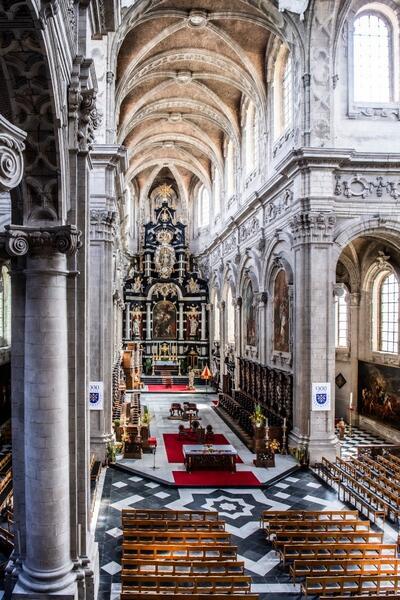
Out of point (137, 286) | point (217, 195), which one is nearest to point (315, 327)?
point (217, 195)

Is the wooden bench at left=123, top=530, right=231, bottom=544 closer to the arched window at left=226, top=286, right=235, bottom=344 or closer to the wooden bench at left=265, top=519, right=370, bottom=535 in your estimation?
the wooden bench at left=265, top=519, right=370, bottom=535

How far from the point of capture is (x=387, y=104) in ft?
56.1

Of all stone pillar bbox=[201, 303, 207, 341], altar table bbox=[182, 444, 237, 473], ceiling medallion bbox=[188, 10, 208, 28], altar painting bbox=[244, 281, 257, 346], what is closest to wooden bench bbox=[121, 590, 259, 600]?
altar table bbox=[182, 444, 237, 473]

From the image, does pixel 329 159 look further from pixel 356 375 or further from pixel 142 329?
pixel 142 329

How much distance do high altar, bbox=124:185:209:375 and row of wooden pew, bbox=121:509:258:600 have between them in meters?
28.1

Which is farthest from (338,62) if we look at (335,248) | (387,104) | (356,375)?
(356,375)

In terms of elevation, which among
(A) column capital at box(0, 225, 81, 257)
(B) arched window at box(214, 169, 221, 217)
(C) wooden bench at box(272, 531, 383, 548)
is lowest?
(C) wooden bench at box(272, 531, 383, 548)

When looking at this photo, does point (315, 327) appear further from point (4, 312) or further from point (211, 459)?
point (4, 312)

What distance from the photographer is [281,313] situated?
19.3 meters

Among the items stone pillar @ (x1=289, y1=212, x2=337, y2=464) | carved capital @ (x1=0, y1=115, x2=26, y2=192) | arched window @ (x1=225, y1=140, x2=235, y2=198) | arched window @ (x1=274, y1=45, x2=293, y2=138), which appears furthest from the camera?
arched window @ (x1=225, y1=140, x2=235, y2=198)

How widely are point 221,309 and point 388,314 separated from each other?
13.2 metres

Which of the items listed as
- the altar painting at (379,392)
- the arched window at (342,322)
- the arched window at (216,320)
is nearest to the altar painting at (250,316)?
the arched window at (342,322)

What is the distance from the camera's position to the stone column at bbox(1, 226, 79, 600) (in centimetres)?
656

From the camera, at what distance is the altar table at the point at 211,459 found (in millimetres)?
15617
